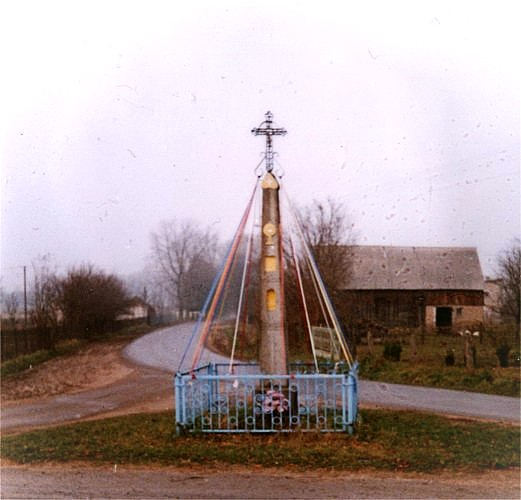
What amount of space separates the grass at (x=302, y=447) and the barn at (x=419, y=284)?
79.2 feet

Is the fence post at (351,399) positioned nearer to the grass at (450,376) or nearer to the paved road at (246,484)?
the paved road at (246,484)

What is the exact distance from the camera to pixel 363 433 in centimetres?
920

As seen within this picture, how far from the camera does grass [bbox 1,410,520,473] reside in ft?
25.2

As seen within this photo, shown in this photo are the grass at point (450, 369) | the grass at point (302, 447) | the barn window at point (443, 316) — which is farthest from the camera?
the barn window at point (443, 316)

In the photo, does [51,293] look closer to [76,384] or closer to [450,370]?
[76,384]

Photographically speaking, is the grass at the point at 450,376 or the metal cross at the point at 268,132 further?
the grass at the point at 450,376

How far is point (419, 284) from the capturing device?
35656mm

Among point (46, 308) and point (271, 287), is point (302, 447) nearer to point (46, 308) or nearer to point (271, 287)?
point (271, 287)

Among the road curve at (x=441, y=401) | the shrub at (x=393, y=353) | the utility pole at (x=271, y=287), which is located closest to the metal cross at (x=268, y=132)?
the utility pole at (x=271, y=287)

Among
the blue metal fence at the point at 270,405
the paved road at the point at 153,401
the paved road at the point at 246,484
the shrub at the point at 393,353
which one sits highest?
the blue metal fence at the point at 270,405

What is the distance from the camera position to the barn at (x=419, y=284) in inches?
1377

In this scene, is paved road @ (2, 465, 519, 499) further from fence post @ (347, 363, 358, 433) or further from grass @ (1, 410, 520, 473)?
fence post @ (347, 363, 358, 433)

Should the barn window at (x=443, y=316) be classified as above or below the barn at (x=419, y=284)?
below

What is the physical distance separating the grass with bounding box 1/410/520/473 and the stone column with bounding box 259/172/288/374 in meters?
1.13
